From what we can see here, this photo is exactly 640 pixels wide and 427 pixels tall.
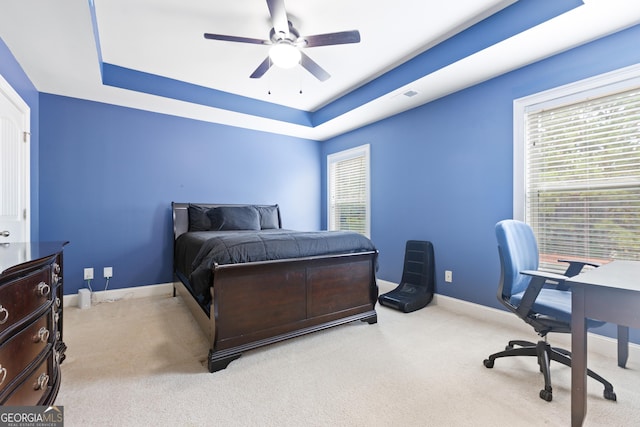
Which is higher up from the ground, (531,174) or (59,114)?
(59,114)

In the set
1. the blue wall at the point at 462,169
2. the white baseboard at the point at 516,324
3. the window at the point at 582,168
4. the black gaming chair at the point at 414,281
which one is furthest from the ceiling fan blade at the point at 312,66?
the white baseboard at the point at 516,324

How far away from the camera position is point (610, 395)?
1.56 m

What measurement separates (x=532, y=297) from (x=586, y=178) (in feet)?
4.23

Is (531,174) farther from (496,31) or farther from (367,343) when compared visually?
(367,343)

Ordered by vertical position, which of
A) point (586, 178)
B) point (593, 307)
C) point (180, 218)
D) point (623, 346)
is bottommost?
point (623, 346)

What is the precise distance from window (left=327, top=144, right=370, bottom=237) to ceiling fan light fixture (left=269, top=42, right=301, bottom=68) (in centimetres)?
Answer: 216

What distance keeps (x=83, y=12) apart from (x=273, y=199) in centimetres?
303

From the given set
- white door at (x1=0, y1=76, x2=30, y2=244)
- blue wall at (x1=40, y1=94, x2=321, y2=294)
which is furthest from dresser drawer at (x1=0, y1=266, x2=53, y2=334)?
blue wall at (x1=40, y1=94, x2=321, y2=294)

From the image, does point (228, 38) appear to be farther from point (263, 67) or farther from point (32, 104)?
point (32, 104)

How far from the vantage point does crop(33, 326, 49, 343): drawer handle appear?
1.16m

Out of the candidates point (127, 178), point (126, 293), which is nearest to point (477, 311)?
point (126, 293)

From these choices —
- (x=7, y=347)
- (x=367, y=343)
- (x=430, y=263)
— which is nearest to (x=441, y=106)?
(x=430, y=263)

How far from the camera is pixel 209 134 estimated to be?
3998 mm

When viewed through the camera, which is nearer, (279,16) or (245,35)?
(279,16)
